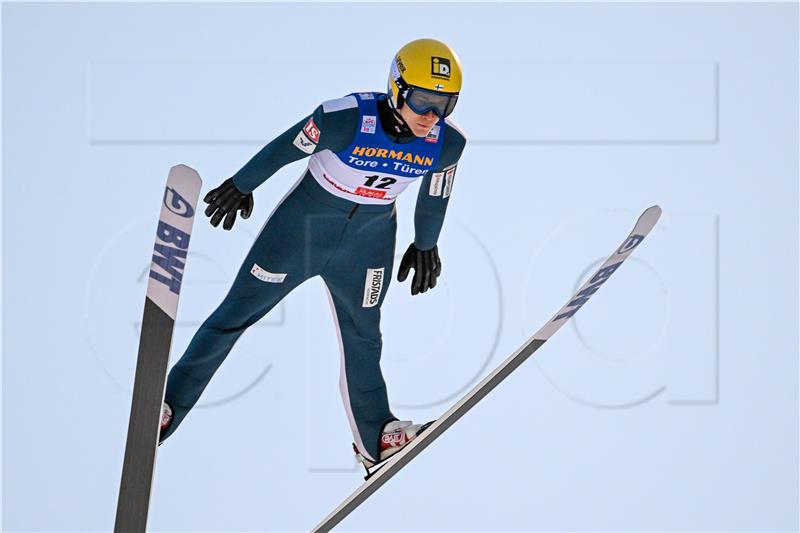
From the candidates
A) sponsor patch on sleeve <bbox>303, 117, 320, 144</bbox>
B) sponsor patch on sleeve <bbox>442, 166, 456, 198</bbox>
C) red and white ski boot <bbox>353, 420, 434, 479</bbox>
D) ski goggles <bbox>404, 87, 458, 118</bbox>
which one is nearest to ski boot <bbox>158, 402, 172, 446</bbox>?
red and white ski boot <bbox>353, 420, 434, 479</bbox>

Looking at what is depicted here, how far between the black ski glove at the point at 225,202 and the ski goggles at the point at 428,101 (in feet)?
1.65

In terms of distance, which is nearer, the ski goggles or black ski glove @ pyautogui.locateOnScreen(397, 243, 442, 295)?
the ski goggles

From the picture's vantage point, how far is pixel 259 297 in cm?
299

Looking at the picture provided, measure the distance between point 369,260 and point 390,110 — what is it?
1.40 ft

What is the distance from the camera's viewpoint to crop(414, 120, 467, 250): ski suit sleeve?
9.62 ft

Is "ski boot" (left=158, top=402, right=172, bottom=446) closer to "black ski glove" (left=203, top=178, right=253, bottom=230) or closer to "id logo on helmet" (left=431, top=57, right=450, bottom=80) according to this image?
"black ski glove" (left=203, top=178, right=253, bottom=230)

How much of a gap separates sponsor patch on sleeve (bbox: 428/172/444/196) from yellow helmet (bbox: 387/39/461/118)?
273mm

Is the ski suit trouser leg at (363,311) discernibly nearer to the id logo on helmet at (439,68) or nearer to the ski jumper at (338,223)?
the ski jumper at (338,223)

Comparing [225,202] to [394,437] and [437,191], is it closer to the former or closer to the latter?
[437,191]

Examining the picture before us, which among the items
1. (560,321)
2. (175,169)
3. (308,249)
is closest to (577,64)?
(560,321)

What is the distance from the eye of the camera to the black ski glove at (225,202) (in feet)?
9.30

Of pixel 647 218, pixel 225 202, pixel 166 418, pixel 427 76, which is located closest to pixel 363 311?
pixel 225 202

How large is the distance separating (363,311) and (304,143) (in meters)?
0.52

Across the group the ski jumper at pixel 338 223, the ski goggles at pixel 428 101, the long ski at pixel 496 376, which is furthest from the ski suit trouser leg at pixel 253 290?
the long ski at pixel 496 376
